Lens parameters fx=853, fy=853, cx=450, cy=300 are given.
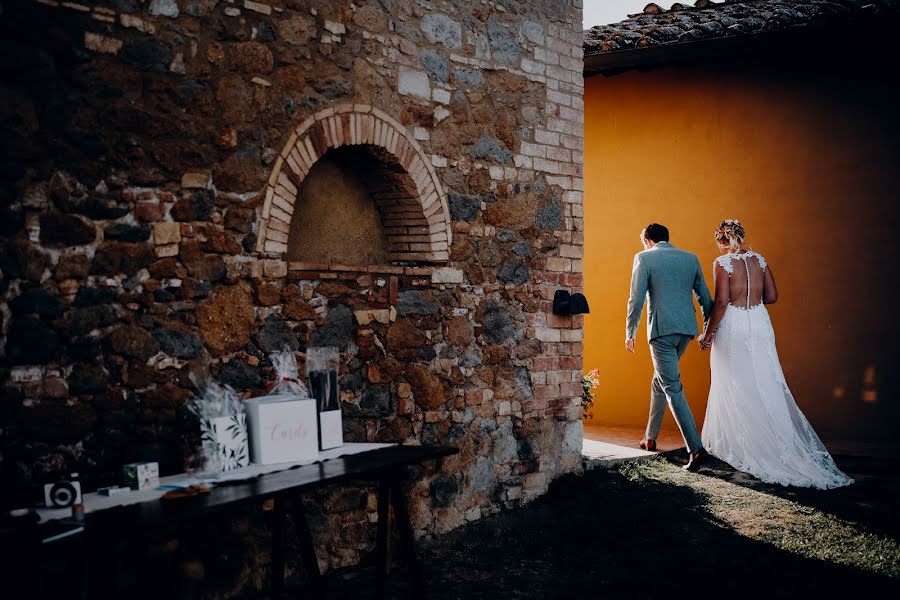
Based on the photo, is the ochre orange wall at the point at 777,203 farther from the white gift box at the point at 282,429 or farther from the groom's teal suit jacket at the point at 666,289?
the white gift box at the point at 282,429

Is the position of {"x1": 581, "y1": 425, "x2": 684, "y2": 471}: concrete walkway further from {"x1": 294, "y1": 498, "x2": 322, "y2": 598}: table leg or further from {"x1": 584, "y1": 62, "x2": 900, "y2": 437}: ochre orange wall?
{"x1": 294, "y1": 498, "x2": 322, "y2": 598}: table leg

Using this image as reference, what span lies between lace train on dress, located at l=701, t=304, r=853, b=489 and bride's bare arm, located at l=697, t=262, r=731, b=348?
4cm

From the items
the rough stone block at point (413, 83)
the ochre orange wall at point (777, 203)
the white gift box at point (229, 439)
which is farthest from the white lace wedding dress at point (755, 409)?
the white gift box at point (229, 439)

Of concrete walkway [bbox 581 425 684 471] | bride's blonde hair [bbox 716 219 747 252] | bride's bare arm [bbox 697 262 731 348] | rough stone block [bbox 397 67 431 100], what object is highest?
rough stone block [bbox 397 67 431 100]

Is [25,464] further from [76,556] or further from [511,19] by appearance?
[511,19]

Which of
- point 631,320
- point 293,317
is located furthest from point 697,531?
point 293,317

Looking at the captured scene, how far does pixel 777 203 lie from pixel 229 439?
20.2 feet

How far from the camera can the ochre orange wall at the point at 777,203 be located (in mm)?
7586

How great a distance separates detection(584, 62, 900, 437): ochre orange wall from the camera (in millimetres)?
7586

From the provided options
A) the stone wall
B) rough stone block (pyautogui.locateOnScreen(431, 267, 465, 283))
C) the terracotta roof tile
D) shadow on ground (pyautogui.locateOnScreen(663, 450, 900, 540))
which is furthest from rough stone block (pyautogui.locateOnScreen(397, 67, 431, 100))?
shadow on ground (pyautogui.locateOnScreen(663, 450, 900, 540))

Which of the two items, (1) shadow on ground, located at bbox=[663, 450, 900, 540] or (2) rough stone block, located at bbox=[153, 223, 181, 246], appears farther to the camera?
(1) shadow on ground, located at bbox=[663, 450, 900, 540]

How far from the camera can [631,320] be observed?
6.63m

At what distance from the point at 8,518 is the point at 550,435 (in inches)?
151

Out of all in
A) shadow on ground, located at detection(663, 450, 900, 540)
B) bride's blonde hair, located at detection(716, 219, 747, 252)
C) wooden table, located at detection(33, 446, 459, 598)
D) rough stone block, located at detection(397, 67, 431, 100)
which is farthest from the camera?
bride's blonde hair, located at detection(716, 219, 747, 252)
